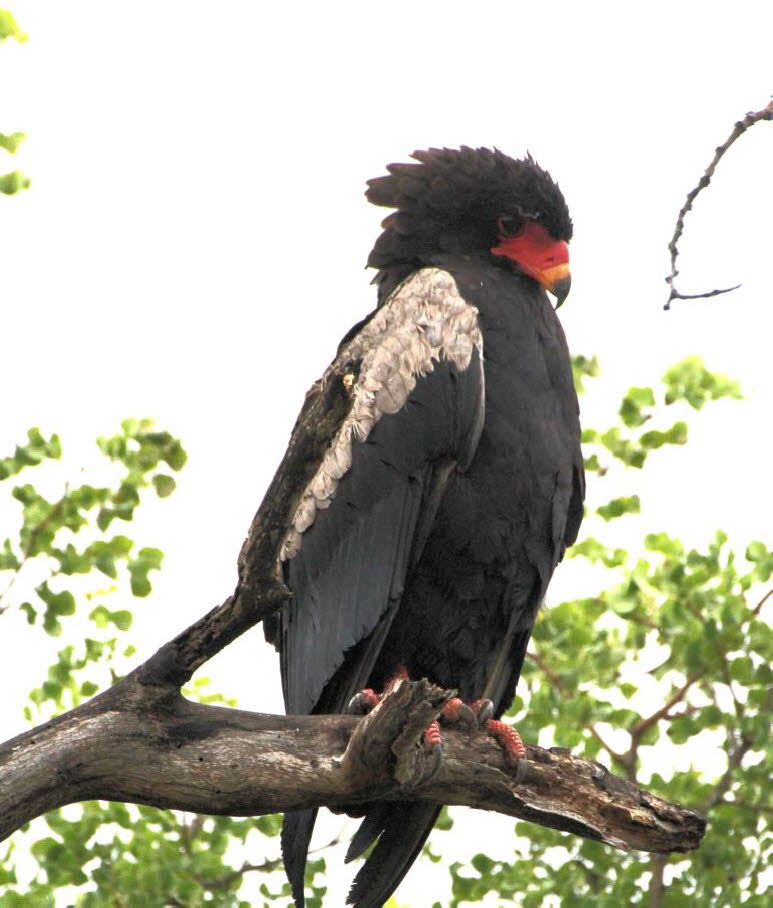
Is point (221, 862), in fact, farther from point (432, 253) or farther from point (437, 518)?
point (432, 253)

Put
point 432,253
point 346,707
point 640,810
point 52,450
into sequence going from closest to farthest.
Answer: point 640,810 < point 346,707 < point 432,253 < point 52,450

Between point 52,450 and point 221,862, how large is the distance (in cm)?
202

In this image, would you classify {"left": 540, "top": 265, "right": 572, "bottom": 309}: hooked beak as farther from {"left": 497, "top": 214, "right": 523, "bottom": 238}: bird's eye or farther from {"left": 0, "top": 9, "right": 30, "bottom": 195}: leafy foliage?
{"left": 0, "top": 9, "right": 30, "bottom": 195}: leafy foliage

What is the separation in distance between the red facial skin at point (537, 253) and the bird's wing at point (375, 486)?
1.57 feet

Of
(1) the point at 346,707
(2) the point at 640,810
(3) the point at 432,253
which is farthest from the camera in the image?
(3) the point at 432,253

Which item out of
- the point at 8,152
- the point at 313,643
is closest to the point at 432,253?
→ the point at 313,643

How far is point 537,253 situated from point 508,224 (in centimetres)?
18

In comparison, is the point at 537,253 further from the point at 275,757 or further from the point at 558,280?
the point at 275,757

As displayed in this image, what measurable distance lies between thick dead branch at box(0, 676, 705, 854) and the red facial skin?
187 centimetres

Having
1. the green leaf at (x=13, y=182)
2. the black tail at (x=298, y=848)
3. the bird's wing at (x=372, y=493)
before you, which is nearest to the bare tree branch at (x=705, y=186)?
the bird's wing at (x=372, y=493)

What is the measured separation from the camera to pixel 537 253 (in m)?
5.55

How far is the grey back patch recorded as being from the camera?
498 centimetres

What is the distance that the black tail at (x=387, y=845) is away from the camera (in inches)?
205

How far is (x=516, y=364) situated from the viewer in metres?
5.11
